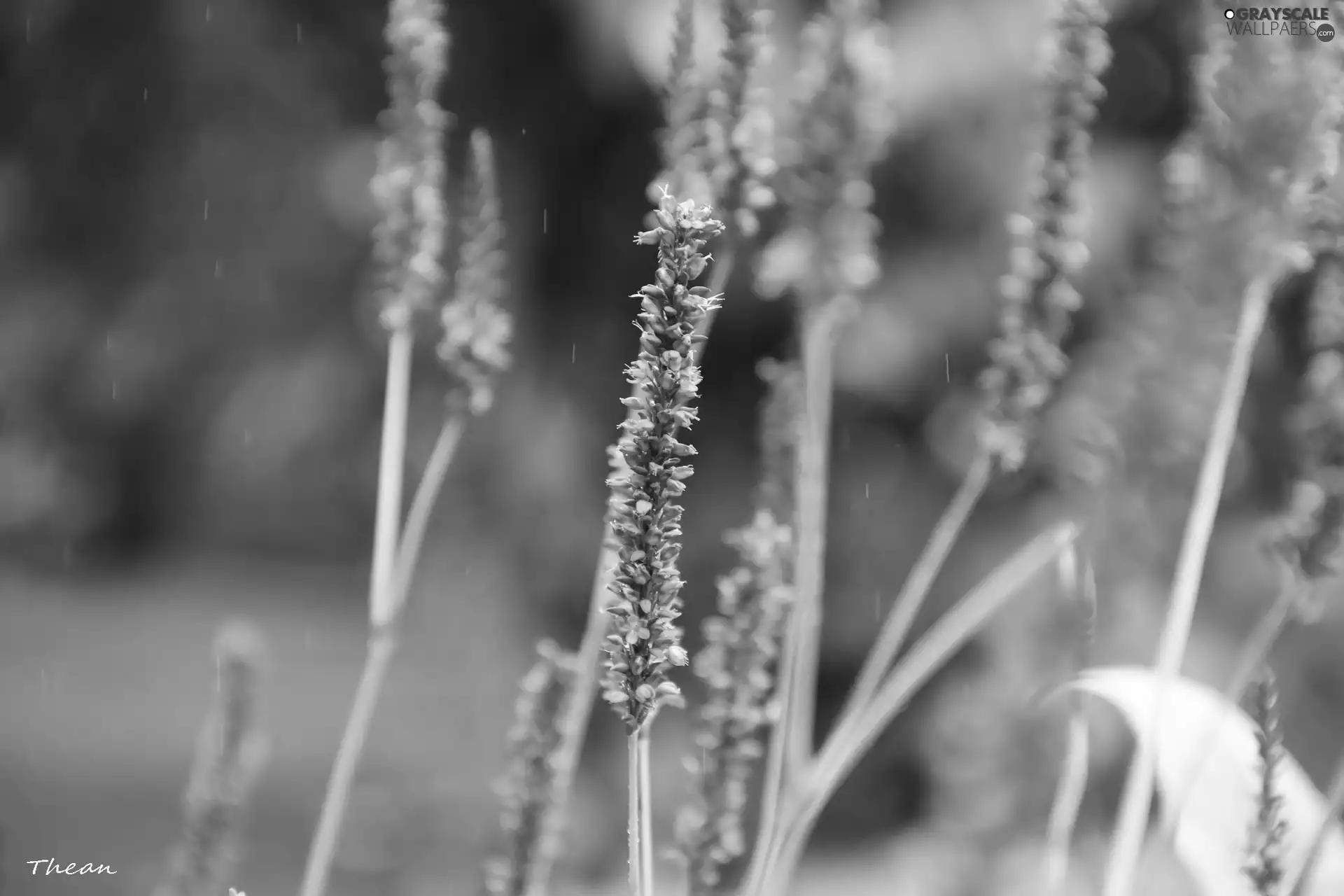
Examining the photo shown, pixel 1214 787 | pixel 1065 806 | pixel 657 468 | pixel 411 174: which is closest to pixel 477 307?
pixel 411 174

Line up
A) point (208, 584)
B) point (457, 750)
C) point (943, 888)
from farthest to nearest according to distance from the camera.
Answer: point (208, 584) < point (457, 750) < point (943, 888)

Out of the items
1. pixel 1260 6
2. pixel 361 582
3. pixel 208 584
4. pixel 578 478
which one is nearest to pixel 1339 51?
pixel 1260 6

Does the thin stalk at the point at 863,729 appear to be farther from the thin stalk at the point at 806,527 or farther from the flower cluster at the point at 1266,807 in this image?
the flower cluster at the point at 1266,807

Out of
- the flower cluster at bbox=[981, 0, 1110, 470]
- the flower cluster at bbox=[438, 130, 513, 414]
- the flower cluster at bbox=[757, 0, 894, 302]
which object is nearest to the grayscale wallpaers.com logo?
the flower cluster at bbox=[981, 0, 1110, 470]

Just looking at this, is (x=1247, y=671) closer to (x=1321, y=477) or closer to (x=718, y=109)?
(x=1321, y=477)

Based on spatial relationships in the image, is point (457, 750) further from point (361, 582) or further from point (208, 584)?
point (208, 584)

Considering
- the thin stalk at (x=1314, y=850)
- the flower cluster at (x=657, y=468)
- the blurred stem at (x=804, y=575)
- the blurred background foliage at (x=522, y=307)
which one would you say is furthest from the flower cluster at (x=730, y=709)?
the blurred background foliage at (x=522, y=307)
